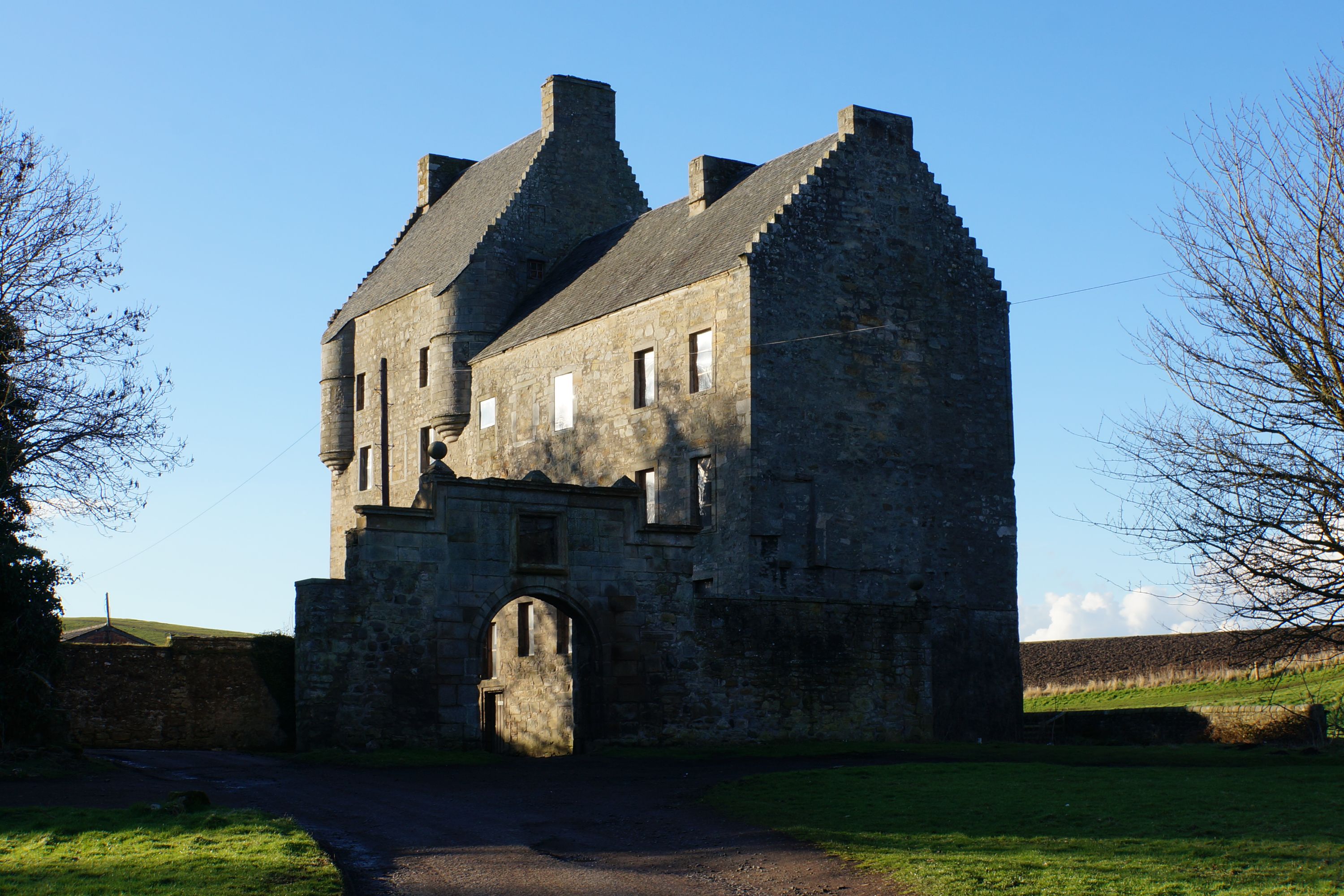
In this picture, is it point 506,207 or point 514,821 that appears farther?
point 506,207

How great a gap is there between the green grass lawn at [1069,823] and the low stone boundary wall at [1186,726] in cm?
771

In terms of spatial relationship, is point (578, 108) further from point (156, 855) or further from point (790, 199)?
point (156, 855)

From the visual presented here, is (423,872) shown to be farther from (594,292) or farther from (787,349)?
(594,292)

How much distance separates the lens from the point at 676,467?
32719 millimetres

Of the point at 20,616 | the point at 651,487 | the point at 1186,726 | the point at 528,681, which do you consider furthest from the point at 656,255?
the point at 20,616

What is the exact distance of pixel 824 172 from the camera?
32906 mm

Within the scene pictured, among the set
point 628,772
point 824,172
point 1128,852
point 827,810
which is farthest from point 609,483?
point 1128,852

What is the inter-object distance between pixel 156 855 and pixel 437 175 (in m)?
40.3

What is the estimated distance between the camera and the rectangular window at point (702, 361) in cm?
3225

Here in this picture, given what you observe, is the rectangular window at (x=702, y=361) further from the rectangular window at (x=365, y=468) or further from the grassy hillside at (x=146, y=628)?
the grassy hillside at (x=146, y=628)

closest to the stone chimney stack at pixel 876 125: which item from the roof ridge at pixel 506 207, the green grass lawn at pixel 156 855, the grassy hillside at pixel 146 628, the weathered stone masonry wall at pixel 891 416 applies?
the weathered stone masonry wall at pixel 891 416

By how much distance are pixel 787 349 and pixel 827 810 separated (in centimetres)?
1629

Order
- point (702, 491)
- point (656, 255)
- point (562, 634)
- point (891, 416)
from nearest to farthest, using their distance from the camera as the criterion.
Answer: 1. point (702, 491)
2. point (562, 634)
3. point (891, 416)
4. point (656, 255)

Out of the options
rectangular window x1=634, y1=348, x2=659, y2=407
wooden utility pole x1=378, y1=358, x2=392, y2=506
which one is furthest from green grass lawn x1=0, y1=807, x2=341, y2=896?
wooden utility pole x1=378, y1=358, x2=392, y2=506
